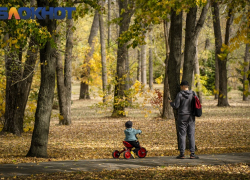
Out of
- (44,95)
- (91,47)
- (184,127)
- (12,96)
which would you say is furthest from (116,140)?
(91,47)

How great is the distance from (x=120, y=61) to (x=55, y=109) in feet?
38.0

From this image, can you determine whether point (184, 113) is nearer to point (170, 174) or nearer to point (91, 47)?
point (170, 174)

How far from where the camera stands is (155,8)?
32.4 ft

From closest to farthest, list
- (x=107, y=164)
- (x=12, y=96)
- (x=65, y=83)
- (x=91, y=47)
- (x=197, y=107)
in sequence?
(x=107, y=164)
(x=197, y=107)
(x=12, y=96)
(x=65, y=83)
(x=91, y=47)

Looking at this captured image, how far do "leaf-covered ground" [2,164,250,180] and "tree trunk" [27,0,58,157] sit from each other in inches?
105

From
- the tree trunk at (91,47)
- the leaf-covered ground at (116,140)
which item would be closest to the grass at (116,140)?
the leaf-covered ground at (116,140)

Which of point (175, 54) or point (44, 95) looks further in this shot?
point (175, 54)

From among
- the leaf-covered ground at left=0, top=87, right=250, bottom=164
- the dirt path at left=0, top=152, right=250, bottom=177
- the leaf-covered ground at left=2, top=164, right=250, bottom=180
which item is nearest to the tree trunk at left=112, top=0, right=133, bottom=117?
the leaf-covered ground at left=0, top=87, right=250, bottom=164

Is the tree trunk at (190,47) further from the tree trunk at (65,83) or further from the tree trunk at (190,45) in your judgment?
the tree trunk at (65,83)

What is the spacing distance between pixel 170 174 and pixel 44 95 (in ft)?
13.6

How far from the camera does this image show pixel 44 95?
9.52 meters

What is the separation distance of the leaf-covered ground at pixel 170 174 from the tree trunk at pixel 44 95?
2.66 m

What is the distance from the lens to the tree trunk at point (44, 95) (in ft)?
31.2

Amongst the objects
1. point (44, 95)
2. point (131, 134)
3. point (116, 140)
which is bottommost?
point (116, 140)
